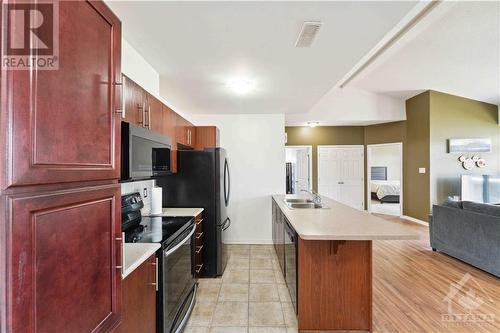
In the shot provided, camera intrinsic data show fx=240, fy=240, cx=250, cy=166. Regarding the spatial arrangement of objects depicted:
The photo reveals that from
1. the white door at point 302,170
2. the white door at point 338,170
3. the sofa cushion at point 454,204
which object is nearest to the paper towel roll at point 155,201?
the sofa cushion at point 454,204

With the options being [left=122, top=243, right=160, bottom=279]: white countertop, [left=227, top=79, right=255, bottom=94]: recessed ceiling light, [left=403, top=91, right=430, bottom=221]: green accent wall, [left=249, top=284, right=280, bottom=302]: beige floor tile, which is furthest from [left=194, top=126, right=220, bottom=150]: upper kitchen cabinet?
[left=403, top=91, right=430, bottom=221]: green accent wall

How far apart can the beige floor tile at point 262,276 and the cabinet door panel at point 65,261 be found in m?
2.26

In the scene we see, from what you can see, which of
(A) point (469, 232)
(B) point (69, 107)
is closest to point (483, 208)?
(A) point (469, 232)

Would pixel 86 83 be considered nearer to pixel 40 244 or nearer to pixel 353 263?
pixel 40 244

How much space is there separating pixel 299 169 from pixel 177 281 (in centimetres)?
556

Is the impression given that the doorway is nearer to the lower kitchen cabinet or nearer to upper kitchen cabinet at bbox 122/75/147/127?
upper kitchen cabinet at bbox 122/75/147/127

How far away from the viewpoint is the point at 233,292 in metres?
2.73

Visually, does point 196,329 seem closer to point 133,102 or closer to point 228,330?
point 228,330

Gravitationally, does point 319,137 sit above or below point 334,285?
above

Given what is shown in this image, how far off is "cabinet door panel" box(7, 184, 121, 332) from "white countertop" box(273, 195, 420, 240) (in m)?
1.32

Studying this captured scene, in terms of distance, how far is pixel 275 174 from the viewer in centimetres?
457

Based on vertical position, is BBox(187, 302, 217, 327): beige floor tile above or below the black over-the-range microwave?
below

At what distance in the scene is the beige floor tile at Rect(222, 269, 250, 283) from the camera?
3021 mm

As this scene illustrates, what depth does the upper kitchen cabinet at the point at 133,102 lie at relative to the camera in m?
1.65
